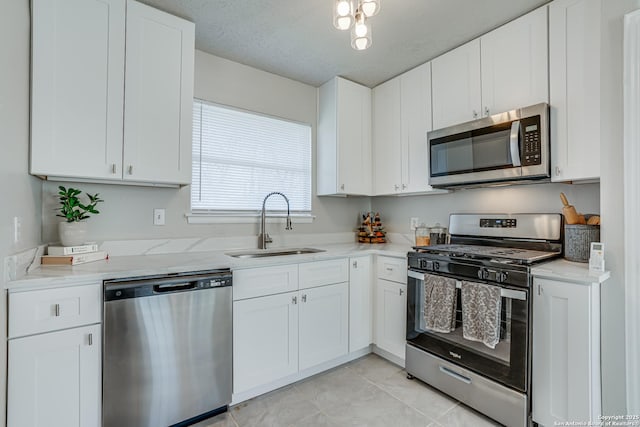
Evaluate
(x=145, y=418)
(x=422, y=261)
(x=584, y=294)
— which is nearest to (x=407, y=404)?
(x=422, y=261)

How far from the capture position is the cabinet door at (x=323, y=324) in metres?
2.22

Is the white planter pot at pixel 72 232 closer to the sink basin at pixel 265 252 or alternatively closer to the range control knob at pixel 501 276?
the sink basin at pixel 265 252

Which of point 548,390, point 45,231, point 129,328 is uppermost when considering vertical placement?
point 45,231

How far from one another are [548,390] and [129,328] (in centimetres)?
220

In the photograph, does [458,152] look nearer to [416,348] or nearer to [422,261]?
[422,261]

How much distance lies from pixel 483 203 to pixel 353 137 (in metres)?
1.31

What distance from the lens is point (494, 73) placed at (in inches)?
84.2

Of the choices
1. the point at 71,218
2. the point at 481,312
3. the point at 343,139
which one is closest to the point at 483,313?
the point at 481,312

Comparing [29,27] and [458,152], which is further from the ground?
[29,27]

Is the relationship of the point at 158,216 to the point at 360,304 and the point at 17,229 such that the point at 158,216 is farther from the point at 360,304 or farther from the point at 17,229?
the point at 360,304

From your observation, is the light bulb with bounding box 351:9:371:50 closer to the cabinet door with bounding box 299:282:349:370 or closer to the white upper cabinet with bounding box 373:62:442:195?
the white upper cabinet with bounding box 373:62:442:195

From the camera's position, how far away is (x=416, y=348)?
222 cm

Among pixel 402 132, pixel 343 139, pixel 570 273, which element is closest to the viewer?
pixel 570 273

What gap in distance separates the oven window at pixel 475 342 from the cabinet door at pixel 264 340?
2.96 ft
